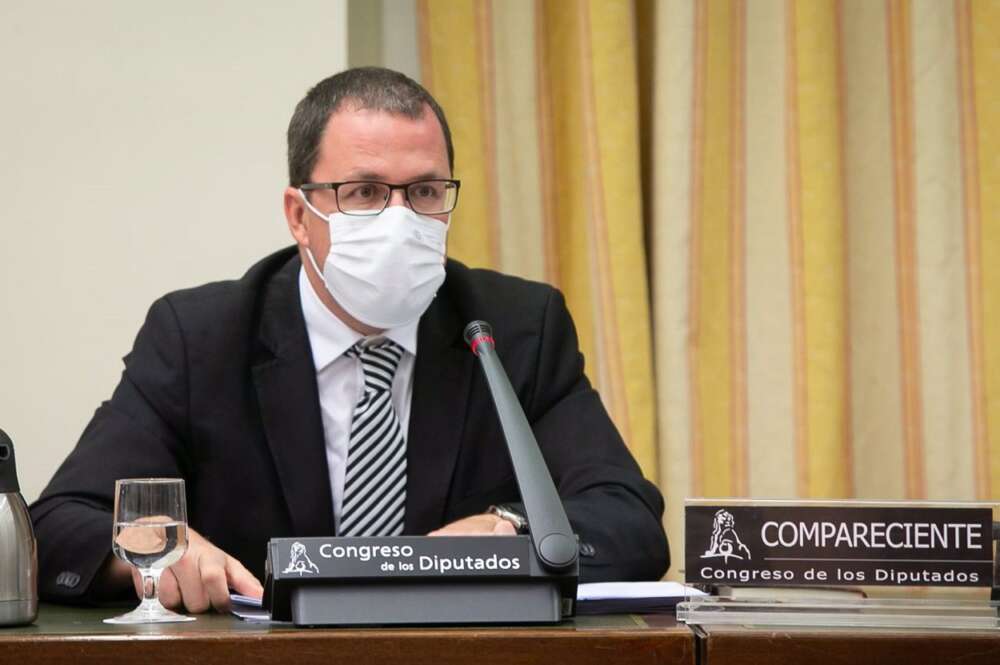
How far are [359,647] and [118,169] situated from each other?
5.42ft

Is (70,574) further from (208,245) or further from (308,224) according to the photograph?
(208,245)

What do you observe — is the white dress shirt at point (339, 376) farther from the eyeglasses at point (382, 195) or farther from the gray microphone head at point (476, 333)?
the gray microphone head at point (476, 333)

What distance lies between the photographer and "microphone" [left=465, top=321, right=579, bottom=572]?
4.10ft

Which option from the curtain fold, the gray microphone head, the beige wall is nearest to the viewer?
the gray microphone head

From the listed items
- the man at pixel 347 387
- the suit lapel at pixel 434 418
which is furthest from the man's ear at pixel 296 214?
the suit lapel at pixel 434 418

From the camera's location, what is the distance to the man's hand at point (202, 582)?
1399mm

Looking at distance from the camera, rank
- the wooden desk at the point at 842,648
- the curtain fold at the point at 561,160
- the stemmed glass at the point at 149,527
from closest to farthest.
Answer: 1. the wooden desk at the point at 842,648
2. the stemmed glass at the point at 149,527
3. the curtain fold at the point at 561,160

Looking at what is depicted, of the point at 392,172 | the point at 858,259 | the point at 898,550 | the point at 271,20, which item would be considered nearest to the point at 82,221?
the point at 271,20

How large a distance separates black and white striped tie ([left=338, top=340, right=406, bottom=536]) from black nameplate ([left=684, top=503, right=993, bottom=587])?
841 millimetres

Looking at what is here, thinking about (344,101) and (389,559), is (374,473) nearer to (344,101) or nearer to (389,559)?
(344,101)

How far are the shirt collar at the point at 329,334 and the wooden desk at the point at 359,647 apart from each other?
3.07ft

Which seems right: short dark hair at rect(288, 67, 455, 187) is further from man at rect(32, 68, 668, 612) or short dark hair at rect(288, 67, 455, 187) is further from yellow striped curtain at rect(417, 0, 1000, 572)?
yellow striped curtain at rect(417, 0, 1000, 572)

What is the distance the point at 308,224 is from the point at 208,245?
0.56 metres

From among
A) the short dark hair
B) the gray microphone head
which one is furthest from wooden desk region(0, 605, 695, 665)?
the short dark hair
